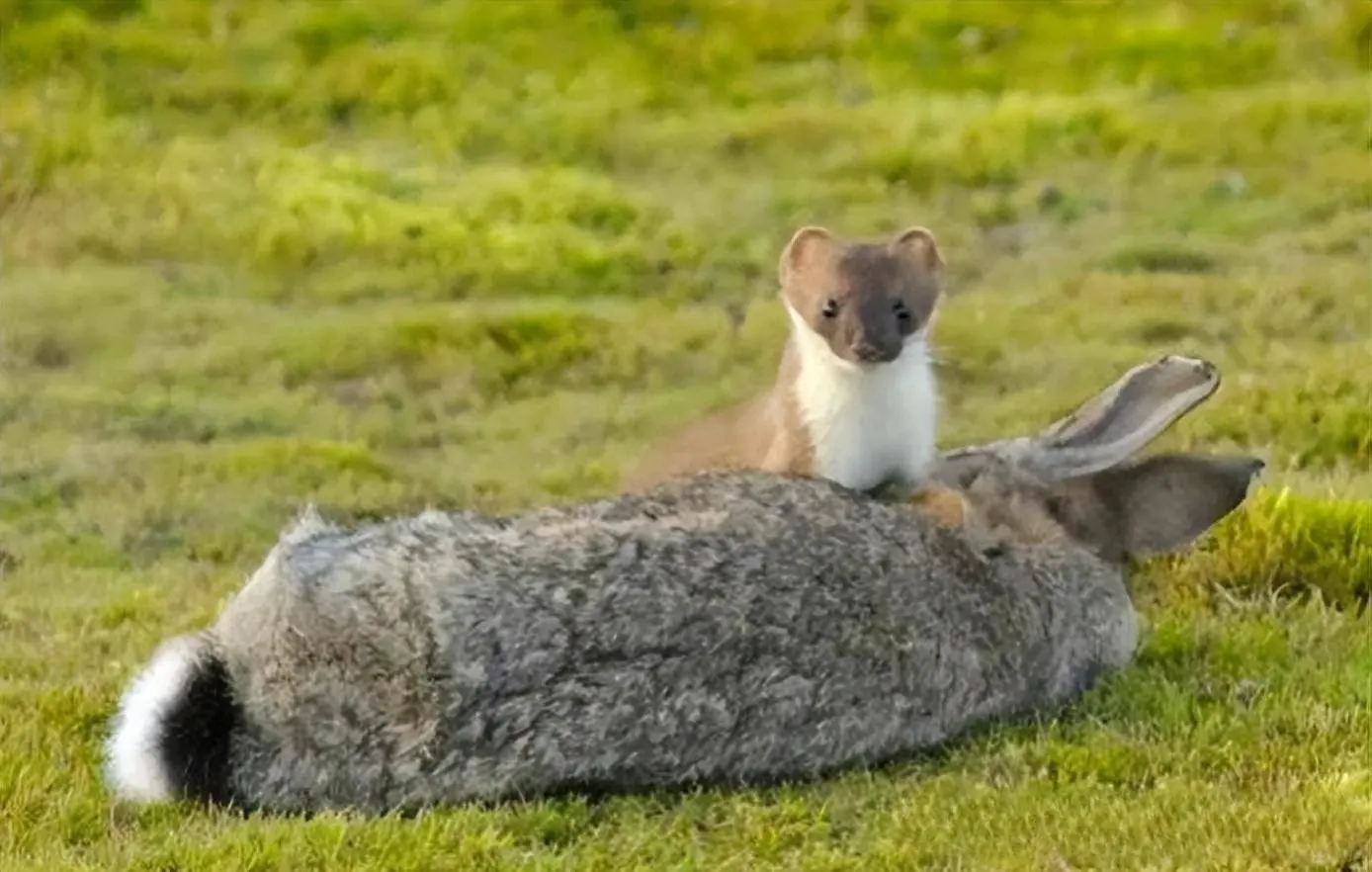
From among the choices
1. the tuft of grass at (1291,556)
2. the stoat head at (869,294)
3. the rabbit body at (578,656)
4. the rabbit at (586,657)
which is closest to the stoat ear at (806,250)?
the stoat head at (869,294)

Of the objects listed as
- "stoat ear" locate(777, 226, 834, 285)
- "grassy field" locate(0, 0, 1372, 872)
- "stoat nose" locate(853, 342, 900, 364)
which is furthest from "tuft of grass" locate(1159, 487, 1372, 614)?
"stoat ear" locate(777, 226, 834, 285)

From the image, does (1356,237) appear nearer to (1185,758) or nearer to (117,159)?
(117,159)

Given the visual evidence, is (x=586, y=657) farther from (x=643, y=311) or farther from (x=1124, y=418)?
(x=643, y=311)

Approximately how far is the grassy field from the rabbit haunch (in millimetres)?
1142

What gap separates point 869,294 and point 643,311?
24.2 feet

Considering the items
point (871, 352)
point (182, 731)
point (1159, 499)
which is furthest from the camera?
point (871, 352)

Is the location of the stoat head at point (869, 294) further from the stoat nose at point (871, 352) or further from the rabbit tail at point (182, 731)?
the rabbit tail at point (182, 731)

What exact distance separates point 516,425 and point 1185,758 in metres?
7.66

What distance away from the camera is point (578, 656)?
19.5 ft

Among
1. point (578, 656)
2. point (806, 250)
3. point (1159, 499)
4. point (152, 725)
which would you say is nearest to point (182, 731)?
point (152, 725)

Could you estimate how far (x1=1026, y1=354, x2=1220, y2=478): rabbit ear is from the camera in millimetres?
7508

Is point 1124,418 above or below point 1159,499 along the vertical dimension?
above

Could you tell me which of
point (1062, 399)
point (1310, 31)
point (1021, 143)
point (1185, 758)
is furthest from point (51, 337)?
point (1310, 31)

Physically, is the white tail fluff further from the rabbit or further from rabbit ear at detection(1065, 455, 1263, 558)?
rabbit ear at detection(1065, 455, 1263, 558)
